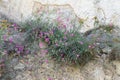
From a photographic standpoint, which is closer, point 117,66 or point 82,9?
point 117,66

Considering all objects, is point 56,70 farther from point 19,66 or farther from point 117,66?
point 117,66

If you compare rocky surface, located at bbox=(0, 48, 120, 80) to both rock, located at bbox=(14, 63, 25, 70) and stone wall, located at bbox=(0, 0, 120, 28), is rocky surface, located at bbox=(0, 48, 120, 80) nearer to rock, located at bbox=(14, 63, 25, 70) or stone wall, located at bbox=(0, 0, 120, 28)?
rock, located at bbox=(14, 63, 25, 70)

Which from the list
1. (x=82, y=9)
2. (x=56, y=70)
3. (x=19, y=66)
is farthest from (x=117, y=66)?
(x=19, y=66)

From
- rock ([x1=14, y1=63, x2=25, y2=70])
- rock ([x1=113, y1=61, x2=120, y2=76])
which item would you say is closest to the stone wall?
rock ([x1=113, y1=61, x2=120, y2=76])

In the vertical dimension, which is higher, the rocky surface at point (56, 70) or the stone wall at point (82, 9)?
the stone wall at point (82, 9)

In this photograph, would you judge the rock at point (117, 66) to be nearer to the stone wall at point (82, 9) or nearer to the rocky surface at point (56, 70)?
the rocky surface at point (56, 70)

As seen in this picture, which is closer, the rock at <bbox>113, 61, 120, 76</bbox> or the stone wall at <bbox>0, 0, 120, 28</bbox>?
the rock at <bbox>113, 61, 120, 76</bbox>

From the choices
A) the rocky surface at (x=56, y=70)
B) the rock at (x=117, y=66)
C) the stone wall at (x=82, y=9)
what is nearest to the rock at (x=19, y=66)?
the rocky surface at (x=56, y=70)

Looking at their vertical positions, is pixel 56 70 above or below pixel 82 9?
below

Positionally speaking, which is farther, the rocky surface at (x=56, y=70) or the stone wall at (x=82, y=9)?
the stone wall at (x=82, y=9)

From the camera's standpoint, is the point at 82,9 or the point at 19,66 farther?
the point at 82,9

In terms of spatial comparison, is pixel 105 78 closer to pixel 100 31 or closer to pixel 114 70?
pixel 114 70

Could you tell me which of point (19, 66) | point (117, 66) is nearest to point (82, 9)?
point (117, 66)

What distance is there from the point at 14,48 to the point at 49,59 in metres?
0.53
